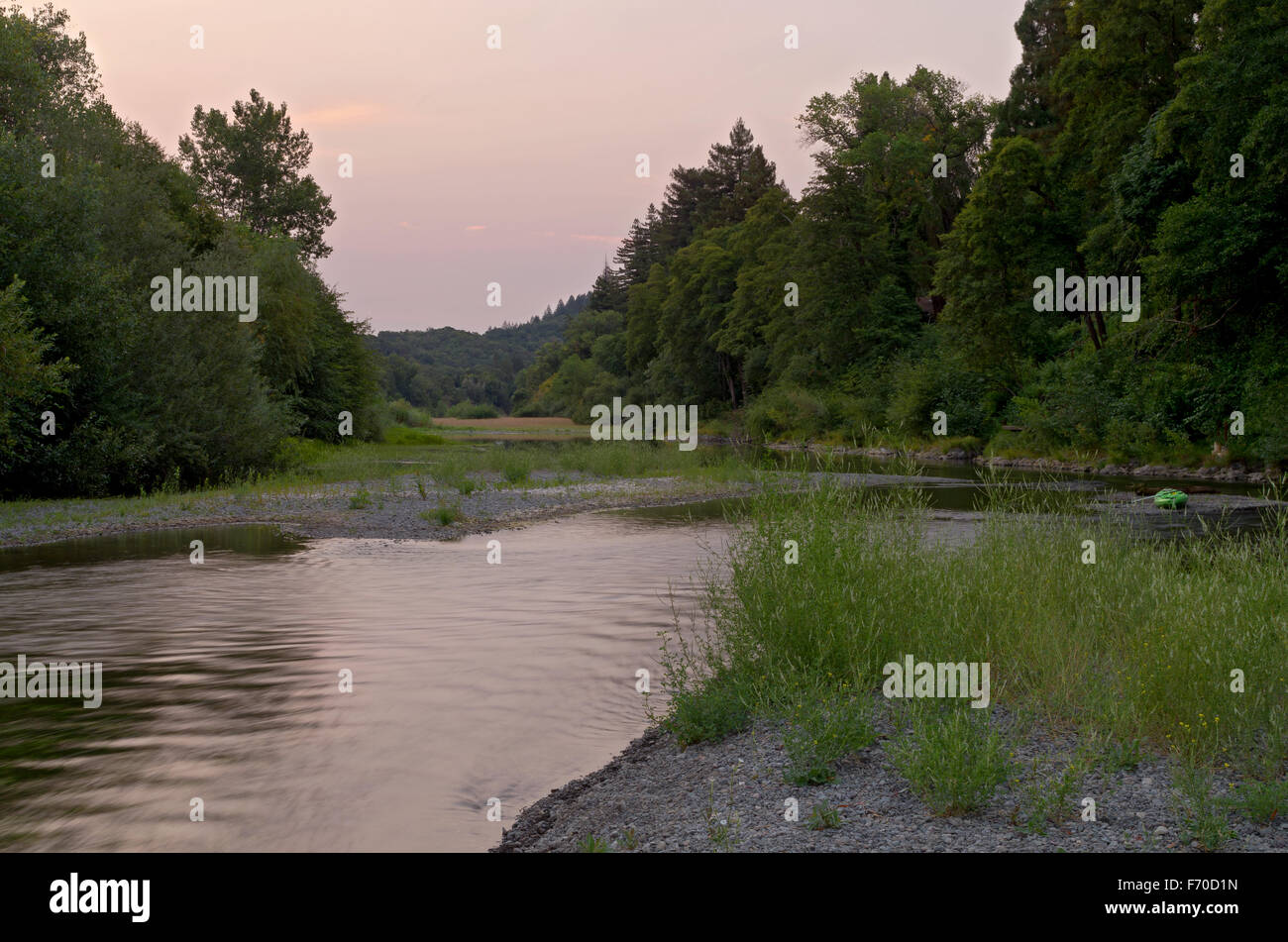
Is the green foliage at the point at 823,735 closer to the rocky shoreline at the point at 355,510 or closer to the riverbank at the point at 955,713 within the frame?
the riverbank at the point at 955,713

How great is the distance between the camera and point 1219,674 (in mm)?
6695

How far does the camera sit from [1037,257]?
47438 millimetres

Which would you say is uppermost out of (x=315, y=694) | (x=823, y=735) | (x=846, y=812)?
(x=823, y=735)

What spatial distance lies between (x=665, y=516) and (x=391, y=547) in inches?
352

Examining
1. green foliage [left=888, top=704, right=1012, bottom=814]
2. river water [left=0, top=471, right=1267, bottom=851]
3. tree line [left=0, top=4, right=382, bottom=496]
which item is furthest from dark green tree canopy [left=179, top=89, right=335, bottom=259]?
green foliage [left=888, top=704, right=1012, bottom=814]

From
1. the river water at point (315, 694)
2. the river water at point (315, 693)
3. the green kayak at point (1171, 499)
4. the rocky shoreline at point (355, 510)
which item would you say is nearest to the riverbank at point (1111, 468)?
the green kayak at point (1171, 499)

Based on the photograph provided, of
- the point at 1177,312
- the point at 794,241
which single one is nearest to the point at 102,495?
the point at 1177,312

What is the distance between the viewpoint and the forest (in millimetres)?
32188

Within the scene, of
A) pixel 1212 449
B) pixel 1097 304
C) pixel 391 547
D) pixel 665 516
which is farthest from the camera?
pixel 1097 304

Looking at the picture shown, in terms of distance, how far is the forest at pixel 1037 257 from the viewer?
32188mm

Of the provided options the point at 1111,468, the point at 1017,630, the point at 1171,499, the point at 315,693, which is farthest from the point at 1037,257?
the point at 315,693

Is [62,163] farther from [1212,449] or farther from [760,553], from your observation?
[1212,449]

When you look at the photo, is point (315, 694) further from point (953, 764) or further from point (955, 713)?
point (953, 764)

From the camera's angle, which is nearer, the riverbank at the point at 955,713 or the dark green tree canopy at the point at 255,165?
the riverbank at the point at 955,713
